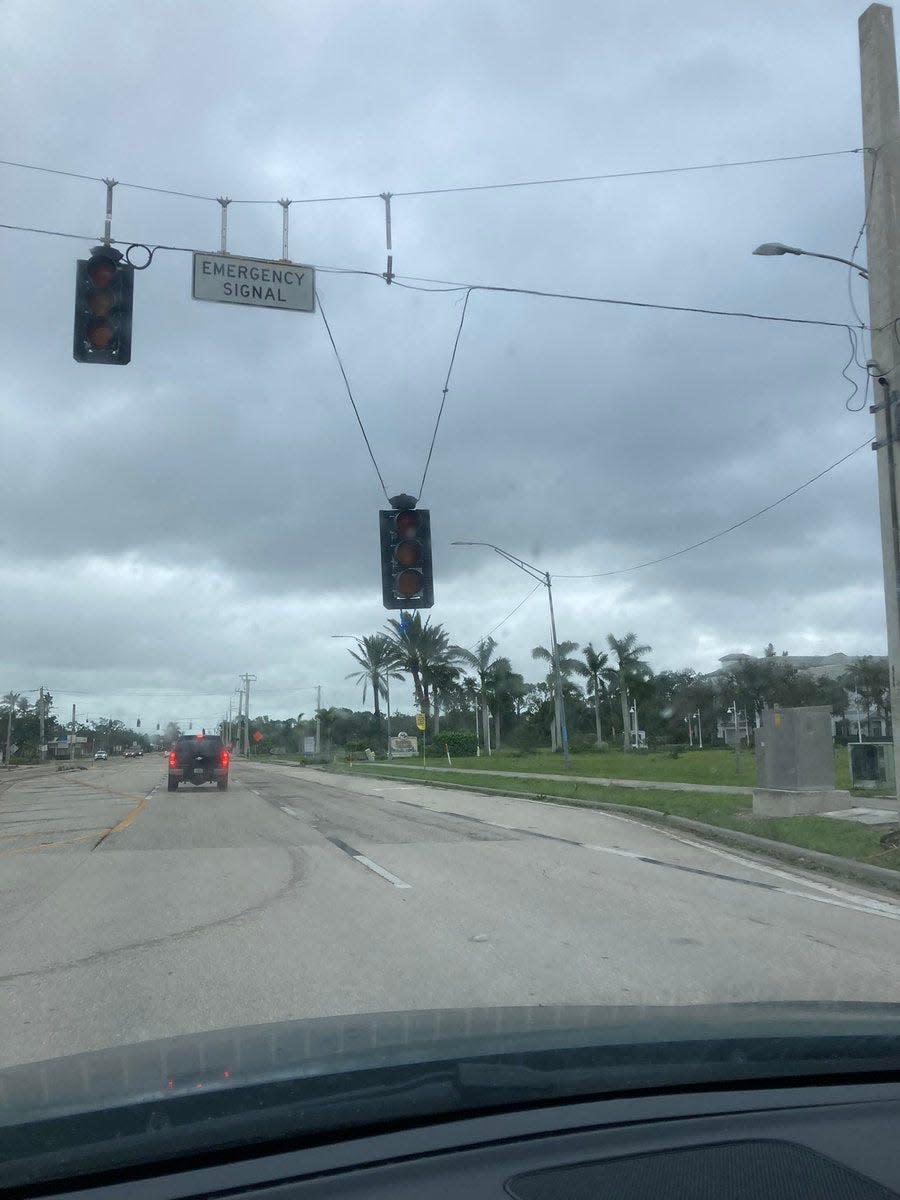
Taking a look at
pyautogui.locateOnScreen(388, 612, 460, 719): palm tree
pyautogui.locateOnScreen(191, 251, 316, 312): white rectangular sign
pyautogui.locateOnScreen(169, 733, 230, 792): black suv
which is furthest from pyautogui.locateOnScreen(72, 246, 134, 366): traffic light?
pyautogui.locateOnScreen(388, 612, 460, 719): palm tree

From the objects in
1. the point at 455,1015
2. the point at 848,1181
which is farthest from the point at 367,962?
the point at 848,1181

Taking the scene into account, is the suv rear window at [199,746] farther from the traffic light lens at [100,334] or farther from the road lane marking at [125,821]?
the traffic light lens at [100,334]

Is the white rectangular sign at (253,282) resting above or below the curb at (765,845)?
above

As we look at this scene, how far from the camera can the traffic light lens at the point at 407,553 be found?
41.9 ft

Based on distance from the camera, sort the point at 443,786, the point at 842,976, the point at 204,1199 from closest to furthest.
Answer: the point at 204,1199 → the point at 842,976 → the point at 443,786

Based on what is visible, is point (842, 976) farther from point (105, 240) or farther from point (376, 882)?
point (105, 240)

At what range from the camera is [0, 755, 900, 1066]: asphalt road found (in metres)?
6.47

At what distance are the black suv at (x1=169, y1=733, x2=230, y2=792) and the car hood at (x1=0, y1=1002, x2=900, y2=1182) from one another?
1209 inches

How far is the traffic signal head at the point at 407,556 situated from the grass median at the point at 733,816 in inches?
235

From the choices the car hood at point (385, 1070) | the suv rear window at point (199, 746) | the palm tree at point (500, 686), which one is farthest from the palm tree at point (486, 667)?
the car hood at point (385, 1070)

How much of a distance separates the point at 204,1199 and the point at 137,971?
18.5 ft

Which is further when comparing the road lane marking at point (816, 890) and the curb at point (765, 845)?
the curb at point (765, 845)

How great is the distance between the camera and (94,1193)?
89.3 inches

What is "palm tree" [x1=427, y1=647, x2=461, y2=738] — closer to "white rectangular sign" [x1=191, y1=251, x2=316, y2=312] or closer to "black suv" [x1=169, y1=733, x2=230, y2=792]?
"black suv" [x1=169, y1=733, x2=230, y2=792]
